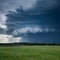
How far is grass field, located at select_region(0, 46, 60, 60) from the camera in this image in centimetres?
298

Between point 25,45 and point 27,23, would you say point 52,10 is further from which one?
point 25,45

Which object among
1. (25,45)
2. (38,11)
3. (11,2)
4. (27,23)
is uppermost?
(11,2)

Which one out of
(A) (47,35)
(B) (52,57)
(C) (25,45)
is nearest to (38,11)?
(A) (47,35)

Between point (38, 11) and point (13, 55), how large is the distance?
0.95 meters

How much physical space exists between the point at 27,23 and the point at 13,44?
48cm

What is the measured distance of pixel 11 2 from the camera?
313cm

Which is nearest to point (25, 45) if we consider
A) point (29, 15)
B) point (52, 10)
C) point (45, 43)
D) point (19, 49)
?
point (19, 49)

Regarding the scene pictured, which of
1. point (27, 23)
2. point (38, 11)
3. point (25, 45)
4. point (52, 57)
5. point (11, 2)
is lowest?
point (52, 57)

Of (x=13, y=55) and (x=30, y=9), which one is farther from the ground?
(x=30, y=9)

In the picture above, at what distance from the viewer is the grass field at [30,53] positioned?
298 cm

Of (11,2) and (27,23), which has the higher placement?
(11,2)

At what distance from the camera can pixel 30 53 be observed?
3006 mm

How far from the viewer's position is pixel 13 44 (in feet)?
10.2

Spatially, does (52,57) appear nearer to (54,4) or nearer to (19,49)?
(19,49)
